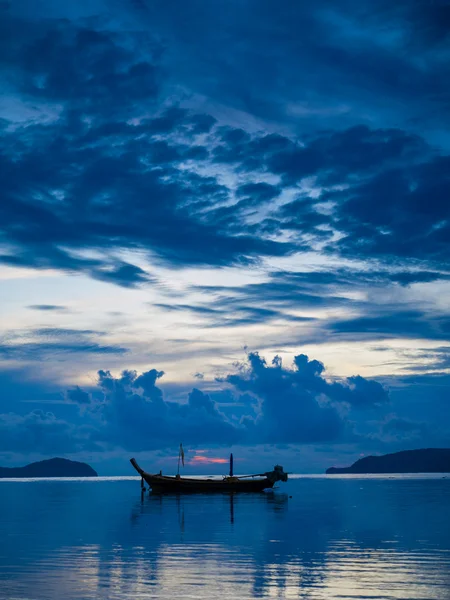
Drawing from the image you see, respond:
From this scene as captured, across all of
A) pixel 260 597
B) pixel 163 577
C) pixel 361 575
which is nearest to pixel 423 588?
pixel 361 575

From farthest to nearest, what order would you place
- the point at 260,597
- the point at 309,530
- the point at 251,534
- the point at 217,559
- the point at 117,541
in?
the point at 309,530, the point at 251,534, the point at 117,541, the point at 217,559, the point at 260,597

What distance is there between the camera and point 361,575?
3703cm

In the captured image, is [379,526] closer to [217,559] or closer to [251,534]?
[251,534]

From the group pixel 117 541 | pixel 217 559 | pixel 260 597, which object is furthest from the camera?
pixel 117 541

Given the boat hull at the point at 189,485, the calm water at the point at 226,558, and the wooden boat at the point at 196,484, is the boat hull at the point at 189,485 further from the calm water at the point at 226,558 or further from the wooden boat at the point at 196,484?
the calm water at the point at 226,558

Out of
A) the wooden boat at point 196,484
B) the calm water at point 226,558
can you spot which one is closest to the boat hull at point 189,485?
the wooden boat at point 196,484

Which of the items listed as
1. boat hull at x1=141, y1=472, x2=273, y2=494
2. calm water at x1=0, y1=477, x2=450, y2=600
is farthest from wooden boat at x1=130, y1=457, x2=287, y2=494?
calm water at x1=0, y1=477, x2=450, y2=600

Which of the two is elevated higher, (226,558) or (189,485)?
(226,558)

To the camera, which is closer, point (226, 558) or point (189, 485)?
point (226, 558)

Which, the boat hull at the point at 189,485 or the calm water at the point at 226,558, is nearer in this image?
the calm water at the point at 226,558

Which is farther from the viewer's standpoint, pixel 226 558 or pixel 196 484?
pixel 196 484

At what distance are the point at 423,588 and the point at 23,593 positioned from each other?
1844 cm

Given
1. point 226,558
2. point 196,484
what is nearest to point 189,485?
point 196,484

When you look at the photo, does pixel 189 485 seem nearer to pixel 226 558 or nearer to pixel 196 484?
pixel 196 484
